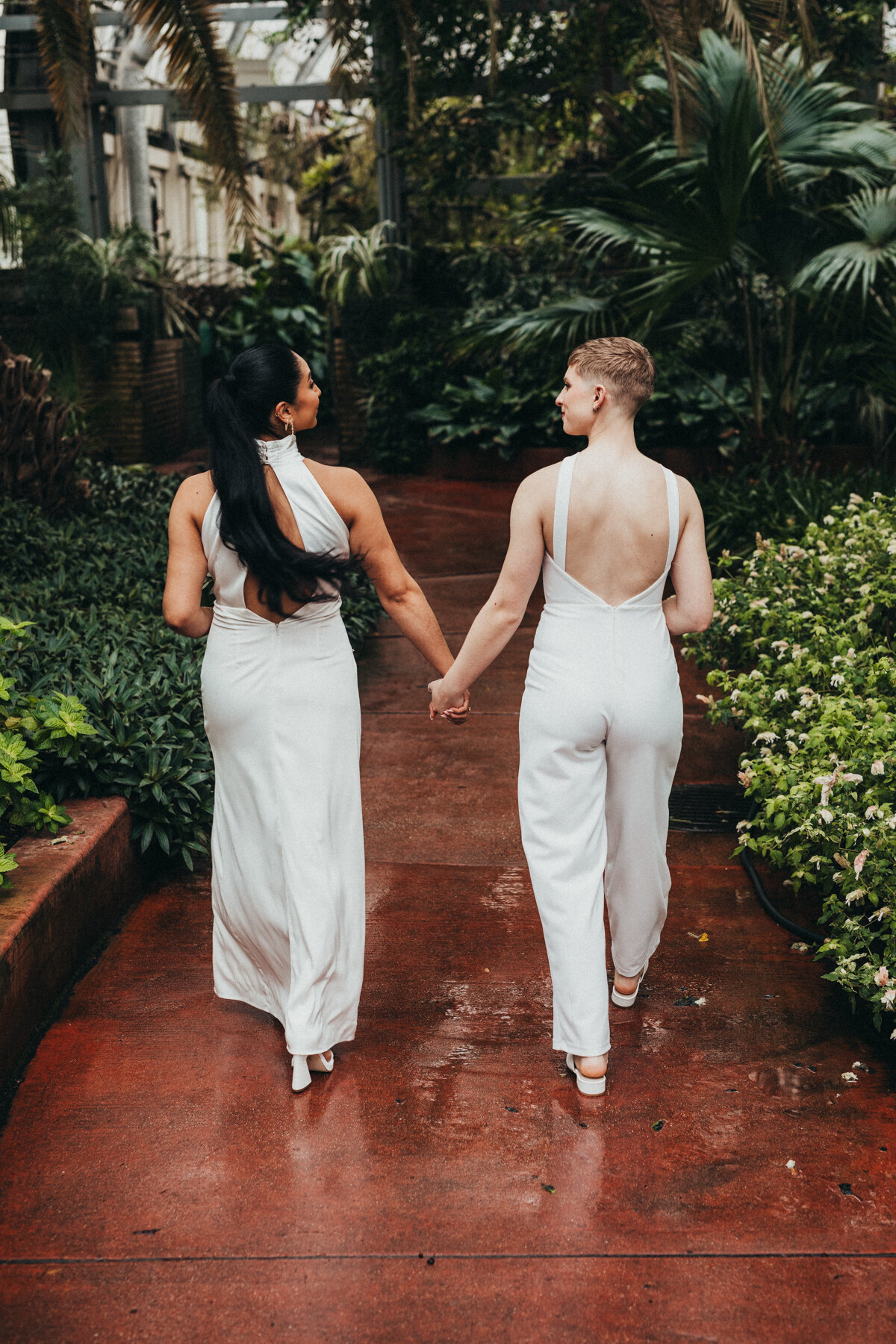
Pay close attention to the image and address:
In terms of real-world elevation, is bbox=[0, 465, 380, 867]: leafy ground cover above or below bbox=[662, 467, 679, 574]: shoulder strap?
below

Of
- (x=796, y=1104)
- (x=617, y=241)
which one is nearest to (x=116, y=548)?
(x=617, y=241)

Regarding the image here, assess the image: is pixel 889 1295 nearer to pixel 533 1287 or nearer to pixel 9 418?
pixel 533 1287

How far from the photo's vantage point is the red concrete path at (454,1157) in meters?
2.25

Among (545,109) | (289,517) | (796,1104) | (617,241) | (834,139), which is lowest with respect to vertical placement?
(796,1104)

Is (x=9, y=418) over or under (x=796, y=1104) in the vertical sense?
over

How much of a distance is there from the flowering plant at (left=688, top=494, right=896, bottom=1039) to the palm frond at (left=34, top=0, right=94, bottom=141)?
188 inches

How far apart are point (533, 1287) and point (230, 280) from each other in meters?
14.9

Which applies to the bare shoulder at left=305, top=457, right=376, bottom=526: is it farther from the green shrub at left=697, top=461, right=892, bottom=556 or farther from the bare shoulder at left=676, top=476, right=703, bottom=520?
the green shrub at left=697, top=461, right=892, bottom=556

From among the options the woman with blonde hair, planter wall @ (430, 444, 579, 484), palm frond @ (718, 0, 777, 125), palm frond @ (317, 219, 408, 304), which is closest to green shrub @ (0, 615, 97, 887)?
the woman with blonde hair

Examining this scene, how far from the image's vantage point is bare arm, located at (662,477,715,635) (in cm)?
287

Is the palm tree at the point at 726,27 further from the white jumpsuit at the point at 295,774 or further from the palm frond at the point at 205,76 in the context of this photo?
the white jumpsuit at the point at 295,774

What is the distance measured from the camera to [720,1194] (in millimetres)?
2553

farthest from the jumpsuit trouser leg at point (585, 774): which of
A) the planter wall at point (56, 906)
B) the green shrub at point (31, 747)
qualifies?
the green shrub at point (31, 747)

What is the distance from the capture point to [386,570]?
3.05m
